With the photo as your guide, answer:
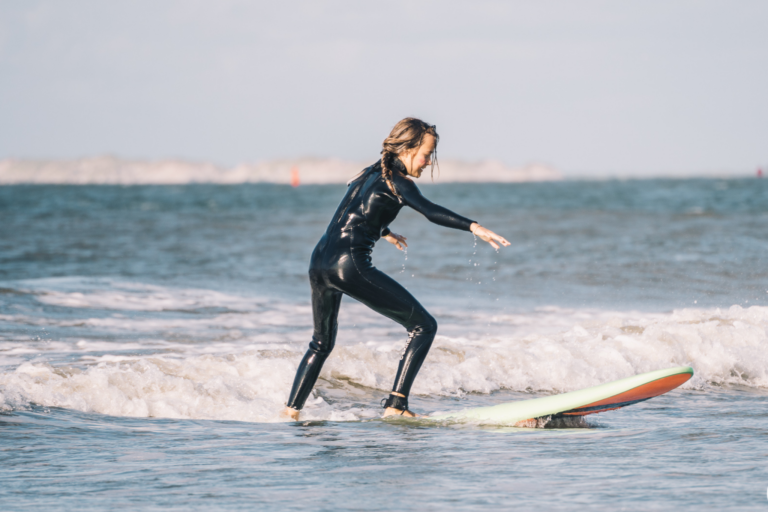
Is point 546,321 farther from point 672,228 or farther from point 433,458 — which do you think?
point 672,228

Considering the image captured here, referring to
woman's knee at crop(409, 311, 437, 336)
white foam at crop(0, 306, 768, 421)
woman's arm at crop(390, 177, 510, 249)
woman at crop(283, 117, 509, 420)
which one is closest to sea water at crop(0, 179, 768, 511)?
white foam at crop(0, 306, 768, 421)

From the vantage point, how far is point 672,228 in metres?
23.6

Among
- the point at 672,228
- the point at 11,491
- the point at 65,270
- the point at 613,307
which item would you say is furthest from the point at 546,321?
the point at 672,228

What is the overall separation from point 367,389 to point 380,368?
399 millimetres

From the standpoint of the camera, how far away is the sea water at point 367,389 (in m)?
3.74

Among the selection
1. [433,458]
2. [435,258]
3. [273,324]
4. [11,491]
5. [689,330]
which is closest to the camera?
[11,491]

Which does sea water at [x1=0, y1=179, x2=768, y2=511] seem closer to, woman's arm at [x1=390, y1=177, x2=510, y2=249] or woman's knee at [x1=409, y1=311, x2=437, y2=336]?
woman's knee at [x1=409, y1=311, x2=437, y2=336]

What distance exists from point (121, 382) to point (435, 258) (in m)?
11.4

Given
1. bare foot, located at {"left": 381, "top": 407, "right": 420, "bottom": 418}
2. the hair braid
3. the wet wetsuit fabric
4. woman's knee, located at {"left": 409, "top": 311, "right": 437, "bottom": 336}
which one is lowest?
bare foot, located at {"left": 381, "top": 407, "right": 420, "bottom": 418}

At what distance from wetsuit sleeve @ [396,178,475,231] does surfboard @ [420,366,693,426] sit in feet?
4.18

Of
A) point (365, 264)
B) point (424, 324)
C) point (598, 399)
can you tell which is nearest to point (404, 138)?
point (365, 264)

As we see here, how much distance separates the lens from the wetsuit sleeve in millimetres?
4551

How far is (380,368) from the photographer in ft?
23.0

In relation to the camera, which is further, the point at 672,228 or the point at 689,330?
the point at 672,228
